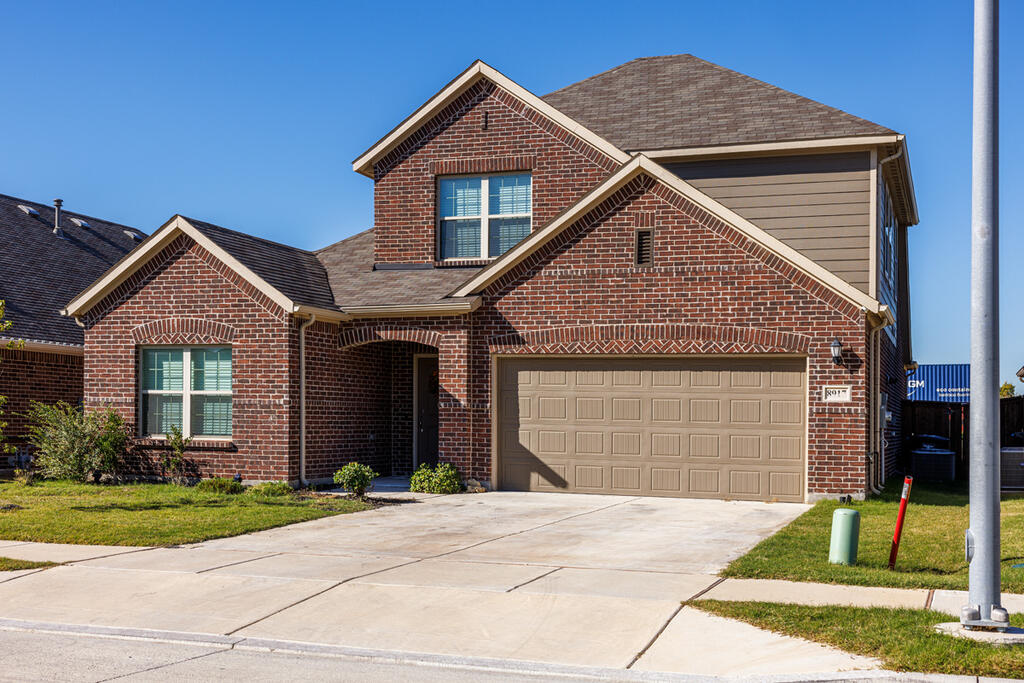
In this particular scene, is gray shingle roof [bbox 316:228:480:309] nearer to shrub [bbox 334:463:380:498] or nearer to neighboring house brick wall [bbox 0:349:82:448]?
shrub [bbox 334:463:380:498]

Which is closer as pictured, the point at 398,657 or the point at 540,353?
the point at 398,657

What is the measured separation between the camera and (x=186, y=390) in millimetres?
18719

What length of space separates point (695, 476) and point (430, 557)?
725cm

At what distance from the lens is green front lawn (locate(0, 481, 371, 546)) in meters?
12.5

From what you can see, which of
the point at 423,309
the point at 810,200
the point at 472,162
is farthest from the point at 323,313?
the point at 810,200

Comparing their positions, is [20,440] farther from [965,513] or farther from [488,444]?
[965,513]

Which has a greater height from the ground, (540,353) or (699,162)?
(699,162)

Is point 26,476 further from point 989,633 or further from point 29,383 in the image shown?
point 989,633

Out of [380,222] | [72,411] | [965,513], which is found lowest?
[965,513]

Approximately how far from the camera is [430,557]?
11.1 meters

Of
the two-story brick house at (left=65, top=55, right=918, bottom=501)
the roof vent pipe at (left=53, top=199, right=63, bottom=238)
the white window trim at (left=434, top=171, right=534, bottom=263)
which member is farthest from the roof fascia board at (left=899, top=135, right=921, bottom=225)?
the roof vent pipe at (left=53, top=199, right=63, bottom=238)

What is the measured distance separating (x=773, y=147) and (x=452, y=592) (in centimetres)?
1279

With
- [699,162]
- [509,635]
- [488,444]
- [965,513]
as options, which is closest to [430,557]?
[509,635]

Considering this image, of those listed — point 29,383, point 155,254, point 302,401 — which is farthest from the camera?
point 29,383
